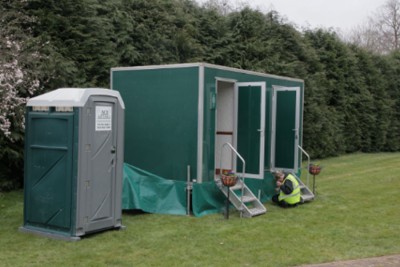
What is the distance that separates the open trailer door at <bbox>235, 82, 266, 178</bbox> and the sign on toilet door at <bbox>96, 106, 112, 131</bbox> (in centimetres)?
292

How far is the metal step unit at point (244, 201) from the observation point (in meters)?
7.70

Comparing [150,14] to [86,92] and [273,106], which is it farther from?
[86,92]

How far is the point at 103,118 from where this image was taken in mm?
6207

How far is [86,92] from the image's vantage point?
19.6 ft

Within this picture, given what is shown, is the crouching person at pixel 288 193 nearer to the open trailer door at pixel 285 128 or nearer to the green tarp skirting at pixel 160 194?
the open trailer door at pixel 285 128

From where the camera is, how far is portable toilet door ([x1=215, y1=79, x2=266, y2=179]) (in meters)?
8.35

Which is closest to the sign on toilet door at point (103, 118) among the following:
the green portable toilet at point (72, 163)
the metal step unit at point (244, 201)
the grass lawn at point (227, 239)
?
the green portable toilet at point (72, 163)

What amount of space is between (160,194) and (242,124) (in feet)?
6.42

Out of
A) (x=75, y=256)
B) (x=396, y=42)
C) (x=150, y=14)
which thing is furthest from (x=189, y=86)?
(x=396, y=42)

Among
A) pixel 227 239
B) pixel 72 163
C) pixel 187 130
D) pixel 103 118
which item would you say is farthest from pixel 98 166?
Result: pixel 187 130

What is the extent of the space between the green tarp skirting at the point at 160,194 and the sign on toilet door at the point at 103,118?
1.58 meters

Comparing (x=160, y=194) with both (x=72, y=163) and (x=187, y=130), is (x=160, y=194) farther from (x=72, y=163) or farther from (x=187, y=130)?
(x=72, y=163)

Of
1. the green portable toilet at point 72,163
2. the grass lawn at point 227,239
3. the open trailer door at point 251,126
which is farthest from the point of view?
the open trailer door at point 251,126

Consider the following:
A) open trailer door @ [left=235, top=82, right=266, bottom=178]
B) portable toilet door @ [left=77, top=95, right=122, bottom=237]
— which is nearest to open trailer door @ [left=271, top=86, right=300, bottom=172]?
open trailer door @ [left=235, top=82, right=266, bottom=178]
